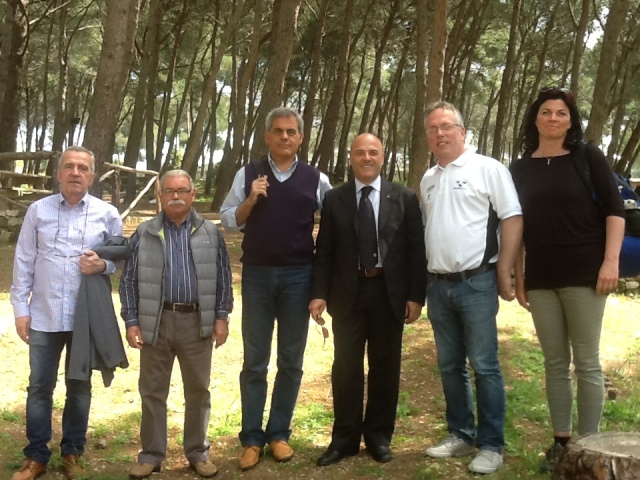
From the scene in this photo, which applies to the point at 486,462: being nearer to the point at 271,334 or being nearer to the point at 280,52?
the point at 271,334

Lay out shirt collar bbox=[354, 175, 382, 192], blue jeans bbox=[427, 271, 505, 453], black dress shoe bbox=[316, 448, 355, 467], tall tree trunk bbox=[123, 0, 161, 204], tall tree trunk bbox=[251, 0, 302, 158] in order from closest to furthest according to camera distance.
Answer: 1. blue jeans bbox=[427, 271, 505, 453]
2. shirt collar bbox=[354, 175, 382, 192]
3. black dress shoe bbox=[316, 448, 355, 467]
4. tall tree trunk bbox=[251, 0, 302, 158]
5. tall tree trunk bbox=[123, 0, 161, 204]

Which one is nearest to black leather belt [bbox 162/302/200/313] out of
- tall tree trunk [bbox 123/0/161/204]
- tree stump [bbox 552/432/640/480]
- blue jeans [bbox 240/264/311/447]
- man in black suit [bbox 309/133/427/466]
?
blue jeans [bbox 240/264/311/447]

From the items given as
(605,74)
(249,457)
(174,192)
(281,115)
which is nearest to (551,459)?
(249,457)

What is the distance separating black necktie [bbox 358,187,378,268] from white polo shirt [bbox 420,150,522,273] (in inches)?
13.2

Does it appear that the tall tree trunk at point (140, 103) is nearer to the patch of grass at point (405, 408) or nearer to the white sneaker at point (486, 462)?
the patch of grass at point (405, 408)

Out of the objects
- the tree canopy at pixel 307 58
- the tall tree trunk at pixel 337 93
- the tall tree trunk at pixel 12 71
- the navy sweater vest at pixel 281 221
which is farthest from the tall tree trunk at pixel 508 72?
the navy sweater vest at pixel 281 221

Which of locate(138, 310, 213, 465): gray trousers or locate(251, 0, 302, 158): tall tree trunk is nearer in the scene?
locate(138, 310, 213, 465): gray trousers

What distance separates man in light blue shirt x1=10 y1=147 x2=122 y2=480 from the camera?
386 cm

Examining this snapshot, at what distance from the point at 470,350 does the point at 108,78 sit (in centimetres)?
718

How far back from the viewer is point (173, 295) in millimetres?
3922

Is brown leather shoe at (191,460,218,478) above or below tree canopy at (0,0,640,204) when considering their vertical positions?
below

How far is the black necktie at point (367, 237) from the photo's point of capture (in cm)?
401

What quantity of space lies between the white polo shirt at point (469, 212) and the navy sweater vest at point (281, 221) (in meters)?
0.75

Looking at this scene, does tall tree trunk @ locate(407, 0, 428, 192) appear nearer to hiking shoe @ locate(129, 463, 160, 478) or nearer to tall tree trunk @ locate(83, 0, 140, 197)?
tall tree trunk @ locate(83, 0, 140, 197)
